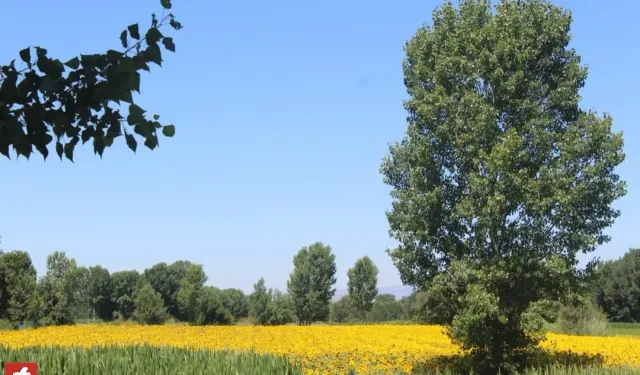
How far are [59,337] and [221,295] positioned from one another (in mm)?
57936

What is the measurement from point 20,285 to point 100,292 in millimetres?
53328

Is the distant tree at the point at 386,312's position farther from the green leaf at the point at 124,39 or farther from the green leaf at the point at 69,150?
the green leaf at the point at 124,39

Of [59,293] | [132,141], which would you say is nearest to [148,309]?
[59,293]

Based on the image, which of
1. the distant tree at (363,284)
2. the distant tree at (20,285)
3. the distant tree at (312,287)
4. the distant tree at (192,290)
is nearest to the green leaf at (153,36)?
the distant tree at (192,290)

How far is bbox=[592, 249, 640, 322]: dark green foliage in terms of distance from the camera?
270 ft

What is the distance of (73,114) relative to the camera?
443 cm

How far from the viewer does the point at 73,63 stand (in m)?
4.25

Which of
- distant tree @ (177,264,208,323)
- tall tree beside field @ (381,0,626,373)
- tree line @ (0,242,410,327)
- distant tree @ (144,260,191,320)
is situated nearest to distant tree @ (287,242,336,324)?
tree line @ (0,242,410,327)

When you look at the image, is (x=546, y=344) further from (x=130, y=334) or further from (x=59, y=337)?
(x=59, y=337)

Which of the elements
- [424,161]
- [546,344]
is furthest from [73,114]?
[546,344]

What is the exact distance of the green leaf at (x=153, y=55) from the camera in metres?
4.30

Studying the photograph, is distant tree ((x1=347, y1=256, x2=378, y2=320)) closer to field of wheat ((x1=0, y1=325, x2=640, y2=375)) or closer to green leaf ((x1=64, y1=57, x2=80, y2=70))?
field of wheat ((x1=0, y1=325, x2=640, y2=375))

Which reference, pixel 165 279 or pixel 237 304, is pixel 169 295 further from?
pixel 237 304

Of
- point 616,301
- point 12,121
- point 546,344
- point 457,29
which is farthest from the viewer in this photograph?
point 616,301
